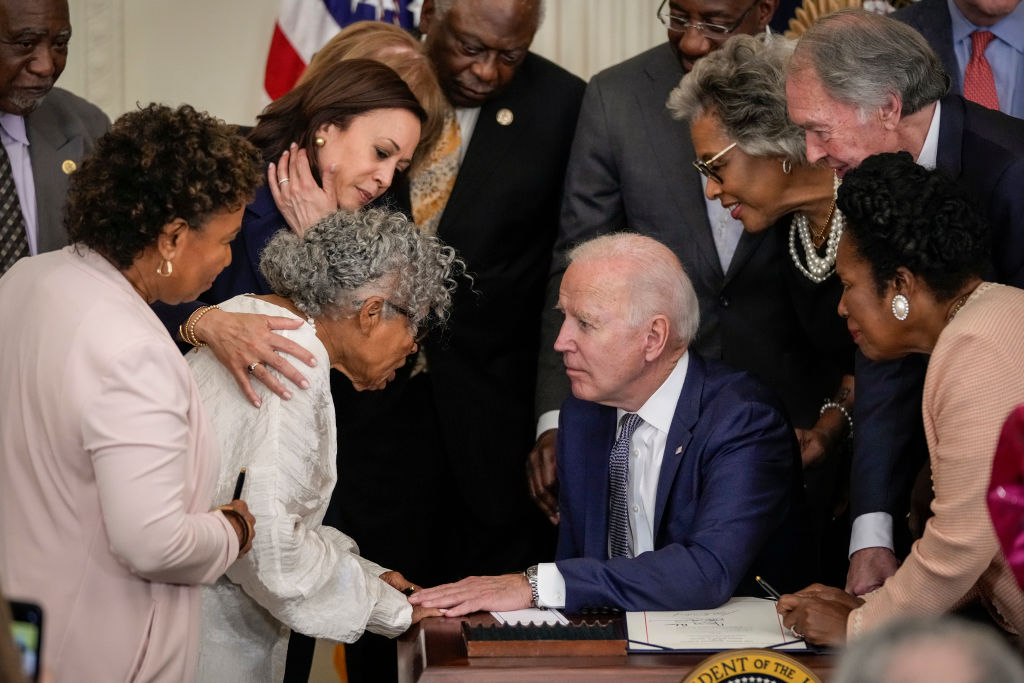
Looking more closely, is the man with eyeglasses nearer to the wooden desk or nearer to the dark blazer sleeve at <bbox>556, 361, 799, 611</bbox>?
the dark blazer sleeve at <bbox>556, 361, 799, 611</bbox>

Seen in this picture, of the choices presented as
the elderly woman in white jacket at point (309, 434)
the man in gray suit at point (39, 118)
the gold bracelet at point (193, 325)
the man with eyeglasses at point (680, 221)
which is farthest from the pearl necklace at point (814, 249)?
the man in gray suit at point (39, 118)

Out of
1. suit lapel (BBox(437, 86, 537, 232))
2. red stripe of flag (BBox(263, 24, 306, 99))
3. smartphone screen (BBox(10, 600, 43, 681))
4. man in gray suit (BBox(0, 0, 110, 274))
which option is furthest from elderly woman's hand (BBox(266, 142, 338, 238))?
smartphone screen (BBox(10, 600, 43, 681))

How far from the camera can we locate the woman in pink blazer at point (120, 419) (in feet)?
8.39

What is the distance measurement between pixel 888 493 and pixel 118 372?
6.67 ft

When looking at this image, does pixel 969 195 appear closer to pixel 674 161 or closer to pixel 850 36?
pixel 850 36

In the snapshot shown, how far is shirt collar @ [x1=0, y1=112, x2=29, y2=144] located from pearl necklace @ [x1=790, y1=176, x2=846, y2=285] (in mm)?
2340

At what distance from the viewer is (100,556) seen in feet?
8.75

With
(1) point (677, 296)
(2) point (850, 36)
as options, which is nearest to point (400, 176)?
(1) point (677, 296)

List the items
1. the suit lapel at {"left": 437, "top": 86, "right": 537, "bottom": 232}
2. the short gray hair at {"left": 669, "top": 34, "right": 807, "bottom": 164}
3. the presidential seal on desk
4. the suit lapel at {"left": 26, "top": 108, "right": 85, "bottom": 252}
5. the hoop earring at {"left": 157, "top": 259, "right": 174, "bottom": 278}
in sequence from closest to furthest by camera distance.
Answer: the presidential seal on desk, the hoop earring at {"left": 157, "top": 259, "right": 174, "bottom": 278}, the short gray hair at {"left": 669, "top": 34, "right": 807, "bottom": 164}, the suit lapel at {"left": 26, "top": 108, "right": 85, "bottom": 252}, the suit lapel at {"left": 437, "top": 86, "right": 537, "bottom": 232}

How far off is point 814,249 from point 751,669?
1717 mm

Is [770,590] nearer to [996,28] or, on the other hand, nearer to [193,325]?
[193,325]

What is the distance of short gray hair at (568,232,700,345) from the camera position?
357cm

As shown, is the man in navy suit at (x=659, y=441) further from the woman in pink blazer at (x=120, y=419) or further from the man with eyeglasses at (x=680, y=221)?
the woman in pink blazer at (x=120, y=419)

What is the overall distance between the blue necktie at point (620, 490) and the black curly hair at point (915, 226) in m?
0.87
